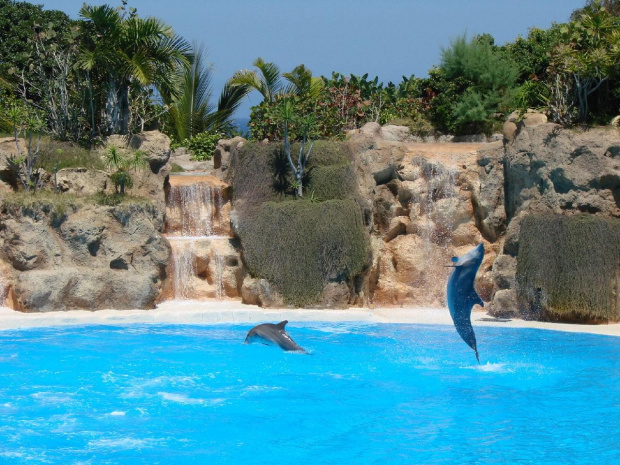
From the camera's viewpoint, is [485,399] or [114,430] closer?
[114,430]

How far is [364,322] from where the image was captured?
17.7m

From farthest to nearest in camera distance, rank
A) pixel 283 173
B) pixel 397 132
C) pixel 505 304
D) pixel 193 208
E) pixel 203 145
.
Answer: pixel 203 145
pixel 397 132
pixel 193 208
pixel 283 173
pixel 505 304

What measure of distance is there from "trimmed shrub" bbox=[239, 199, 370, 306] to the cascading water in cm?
Result: 100

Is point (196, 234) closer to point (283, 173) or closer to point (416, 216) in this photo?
point (283, 173)

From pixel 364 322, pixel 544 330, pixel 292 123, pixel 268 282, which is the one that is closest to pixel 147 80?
pixel 292 123

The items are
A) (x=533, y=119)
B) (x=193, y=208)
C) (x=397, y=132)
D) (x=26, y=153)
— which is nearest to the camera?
(x=533, y=119)

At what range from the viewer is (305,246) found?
18.8 m

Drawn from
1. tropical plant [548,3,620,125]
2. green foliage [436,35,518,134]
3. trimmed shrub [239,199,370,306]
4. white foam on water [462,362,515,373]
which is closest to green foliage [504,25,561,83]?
green foliage [436,35,518,134]

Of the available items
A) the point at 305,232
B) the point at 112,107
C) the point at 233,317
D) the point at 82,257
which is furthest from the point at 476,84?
the point at 82,257

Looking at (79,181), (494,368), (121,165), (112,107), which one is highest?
(112,107)

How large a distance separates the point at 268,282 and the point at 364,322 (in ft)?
7.53

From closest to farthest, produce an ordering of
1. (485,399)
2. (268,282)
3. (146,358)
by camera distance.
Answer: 1. (485,399)
2. (146,358)
3. (268,282)

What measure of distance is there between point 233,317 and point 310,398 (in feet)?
19.8

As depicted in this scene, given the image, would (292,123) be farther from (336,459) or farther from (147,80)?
(336,459)
